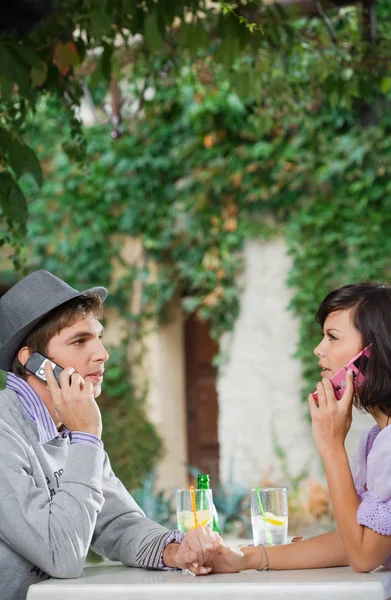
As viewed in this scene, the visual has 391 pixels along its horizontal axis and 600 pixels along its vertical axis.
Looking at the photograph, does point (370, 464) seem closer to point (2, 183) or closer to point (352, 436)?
point (2, 183)

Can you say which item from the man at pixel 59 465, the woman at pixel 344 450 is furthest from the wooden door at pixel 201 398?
the woman at pixel 344 450

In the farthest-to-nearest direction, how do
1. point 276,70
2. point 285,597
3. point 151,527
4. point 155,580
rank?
1. point 276,70
2. point 151,527
3. point 155,580
4. point 285,597

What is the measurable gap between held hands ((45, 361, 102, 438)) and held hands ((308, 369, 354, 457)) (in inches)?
17.0

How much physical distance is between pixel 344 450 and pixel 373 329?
0.83 ft

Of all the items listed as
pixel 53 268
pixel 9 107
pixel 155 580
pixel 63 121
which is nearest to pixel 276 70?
pixel 9 107

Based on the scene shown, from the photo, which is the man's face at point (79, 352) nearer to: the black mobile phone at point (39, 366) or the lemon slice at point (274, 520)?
the black mobile phone at point (39, 366)

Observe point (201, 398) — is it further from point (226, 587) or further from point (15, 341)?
point (226, 587)

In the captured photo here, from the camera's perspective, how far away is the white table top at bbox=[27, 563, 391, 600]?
1.50m

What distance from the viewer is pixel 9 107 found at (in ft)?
9.25

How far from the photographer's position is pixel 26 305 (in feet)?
6.45

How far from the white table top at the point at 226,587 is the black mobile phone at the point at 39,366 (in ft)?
1.40

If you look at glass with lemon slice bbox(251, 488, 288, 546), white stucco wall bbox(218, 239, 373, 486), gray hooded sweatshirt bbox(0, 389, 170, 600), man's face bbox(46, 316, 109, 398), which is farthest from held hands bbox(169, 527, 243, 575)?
white stucco wall bbox(218, 239, 373, 486)

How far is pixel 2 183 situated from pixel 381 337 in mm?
1315

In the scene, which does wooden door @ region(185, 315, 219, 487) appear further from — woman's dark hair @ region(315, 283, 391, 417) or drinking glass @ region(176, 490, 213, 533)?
woman's dark hair @ region(315, 283, 391, 417)
